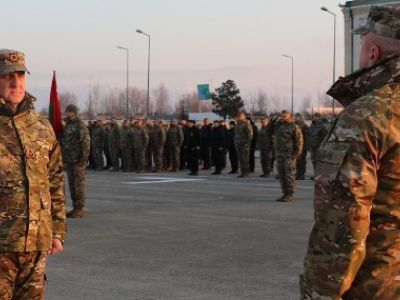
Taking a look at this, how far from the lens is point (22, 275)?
416 cm

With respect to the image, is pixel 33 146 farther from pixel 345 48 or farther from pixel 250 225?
pixel 345 48

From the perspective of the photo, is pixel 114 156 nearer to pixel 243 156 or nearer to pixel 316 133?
pixel 243 156

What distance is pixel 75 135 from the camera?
12.1m

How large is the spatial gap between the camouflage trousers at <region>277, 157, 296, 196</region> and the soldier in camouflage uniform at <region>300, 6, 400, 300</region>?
462 inches

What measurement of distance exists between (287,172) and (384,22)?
38.8 feet

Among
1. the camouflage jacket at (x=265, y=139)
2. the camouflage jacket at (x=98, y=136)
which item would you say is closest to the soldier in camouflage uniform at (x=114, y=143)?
the camouflage jacket at (x=98, y=136)

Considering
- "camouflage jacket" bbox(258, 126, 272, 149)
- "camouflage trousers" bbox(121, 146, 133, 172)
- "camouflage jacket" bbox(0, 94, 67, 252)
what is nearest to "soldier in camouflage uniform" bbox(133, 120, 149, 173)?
"camouflage trousers" bbox(121, 146, 133, 172)

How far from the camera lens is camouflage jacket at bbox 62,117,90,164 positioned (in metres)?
12.0

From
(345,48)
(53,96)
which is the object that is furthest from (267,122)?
(345,48)

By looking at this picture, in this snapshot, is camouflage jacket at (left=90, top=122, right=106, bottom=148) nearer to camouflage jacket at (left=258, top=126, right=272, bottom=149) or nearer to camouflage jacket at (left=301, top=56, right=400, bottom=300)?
camouflage jacket at (left=258, top=126, right=272, bottom=149)

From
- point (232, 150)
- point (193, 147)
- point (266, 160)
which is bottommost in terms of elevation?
point (266, 160)

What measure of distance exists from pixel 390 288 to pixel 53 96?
12695mm

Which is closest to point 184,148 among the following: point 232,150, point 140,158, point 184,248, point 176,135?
point 176,135

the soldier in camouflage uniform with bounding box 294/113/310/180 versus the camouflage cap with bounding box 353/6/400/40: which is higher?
the camouflage cap with bounding box 353/6/400/40
